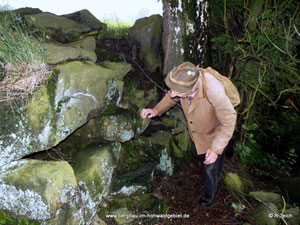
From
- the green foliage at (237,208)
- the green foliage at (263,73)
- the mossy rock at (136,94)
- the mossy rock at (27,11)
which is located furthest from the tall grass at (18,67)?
the green foliage at (237,208)

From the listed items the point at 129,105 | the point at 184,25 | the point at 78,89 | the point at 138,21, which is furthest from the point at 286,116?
the point at 78,89

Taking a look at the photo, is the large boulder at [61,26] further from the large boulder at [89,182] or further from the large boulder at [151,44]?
the large boulder at [89,182]

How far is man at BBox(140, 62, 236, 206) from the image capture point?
2391 millimetres

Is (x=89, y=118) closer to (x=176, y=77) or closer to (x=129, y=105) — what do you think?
(x=129, y=105)

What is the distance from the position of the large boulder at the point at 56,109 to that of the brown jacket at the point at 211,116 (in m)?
1.27

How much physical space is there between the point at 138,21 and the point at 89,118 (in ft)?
7.95

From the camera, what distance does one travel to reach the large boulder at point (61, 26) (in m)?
3.42

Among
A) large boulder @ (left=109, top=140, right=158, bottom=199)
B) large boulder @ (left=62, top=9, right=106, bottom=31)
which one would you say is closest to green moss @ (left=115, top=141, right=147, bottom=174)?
large boulder @ (left=109, top=140, right=158, bottom=199)

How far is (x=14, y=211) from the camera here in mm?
2469

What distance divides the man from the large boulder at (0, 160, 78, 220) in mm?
1672

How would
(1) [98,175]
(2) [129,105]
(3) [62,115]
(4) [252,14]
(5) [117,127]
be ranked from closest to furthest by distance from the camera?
(3) [62,115] → (1) [98,175] → (5) [117,127] → (2) [129,105] → (4) [252,14]

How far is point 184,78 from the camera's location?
7.75 ft

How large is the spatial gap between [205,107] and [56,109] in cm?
183

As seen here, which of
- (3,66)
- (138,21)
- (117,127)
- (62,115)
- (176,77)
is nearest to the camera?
(176,77)
